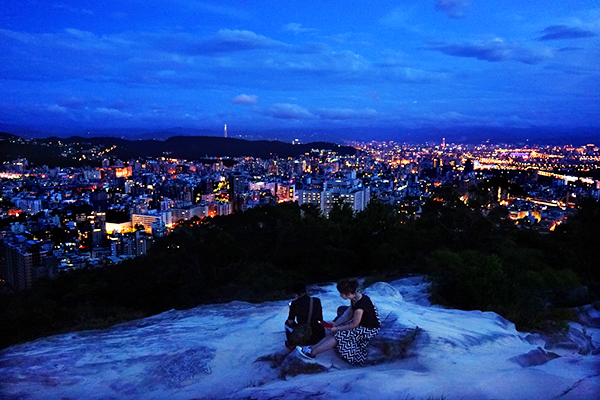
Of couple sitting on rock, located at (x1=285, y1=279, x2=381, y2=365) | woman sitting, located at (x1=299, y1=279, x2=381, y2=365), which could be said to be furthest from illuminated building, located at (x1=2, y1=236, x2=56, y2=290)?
woman sitting, located at (x1=299, y1=279, x2=381, y2=365)

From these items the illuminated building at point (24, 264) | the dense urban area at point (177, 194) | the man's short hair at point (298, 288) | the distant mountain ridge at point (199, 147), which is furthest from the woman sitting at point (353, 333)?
the distant mountain ridge at point (199, 147)

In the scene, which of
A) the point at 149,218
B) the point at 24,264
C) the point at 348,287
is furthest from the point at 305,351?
the point at 149,218

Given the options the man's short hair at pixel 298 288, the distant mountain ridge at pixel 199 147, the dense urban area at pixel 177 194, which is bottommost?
the dense urban area at pixel 177 194

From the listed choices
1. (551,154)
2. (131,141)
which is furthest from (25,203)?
(551,154)

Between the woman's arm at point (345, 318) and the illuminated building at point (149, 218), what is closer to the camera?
the woman's arm at point (345, 318)

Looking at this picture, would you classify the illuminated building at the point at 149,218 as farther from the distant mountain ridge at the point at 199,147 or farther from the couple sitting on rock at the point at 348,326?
the distant mountain ridge at the point at 199,147

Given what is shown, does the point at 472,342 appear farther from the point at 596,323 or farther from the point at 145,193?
the point at 145,193
